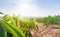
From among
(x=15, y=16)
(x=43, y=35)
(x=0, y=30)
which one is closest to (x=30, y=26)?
(x=43, y=35)

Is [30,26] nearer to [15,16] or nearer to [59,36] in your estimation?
[59,36]

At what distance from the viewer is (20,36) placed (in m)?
0.38

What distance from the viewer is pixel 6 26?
0.39m

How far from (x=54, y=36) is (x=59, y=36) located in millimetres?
94

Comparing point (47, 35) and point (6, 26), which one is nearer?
point (6, 26)

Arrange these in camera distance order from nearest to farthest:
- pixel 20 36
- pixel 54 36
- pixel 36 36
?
pixel 20 36 < pixel 36 36 < pixel 54 36

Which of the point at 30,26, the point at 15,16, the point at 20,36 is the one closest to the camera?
the point at 20,36

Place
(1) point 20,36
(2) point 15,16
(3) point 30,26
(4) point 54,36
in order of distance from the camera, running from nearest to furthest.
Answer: (1) point 20,36 < (2) point 15,16 < (4) point 54,36 < (3) point 30,26

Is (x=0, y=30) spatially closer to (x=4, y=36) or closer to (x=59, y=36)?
(x=4, y=36)

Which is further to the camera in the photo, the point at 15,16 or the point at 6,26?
the point at 15,16

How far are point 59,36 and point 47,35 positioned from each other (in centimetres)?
22

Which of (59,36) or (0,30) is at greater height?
(0,30)

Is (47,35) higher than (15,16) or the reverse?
the reverse

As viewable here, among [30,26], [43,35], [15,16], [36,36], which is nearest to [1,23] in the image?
[15,16]
